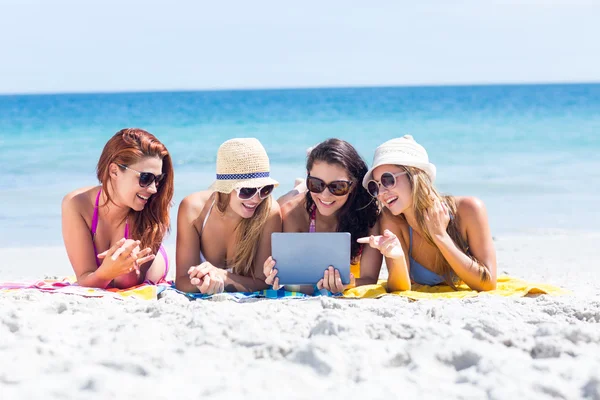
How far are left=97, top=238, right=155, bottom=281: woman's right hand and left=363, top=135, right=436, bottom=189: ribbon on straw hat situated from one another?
4.84 feet

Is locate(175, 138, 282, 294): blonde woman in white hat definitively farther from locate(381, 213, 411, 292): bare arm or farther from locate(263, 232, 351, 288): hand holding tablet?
locate(381, 213, 411, 292): bare arm

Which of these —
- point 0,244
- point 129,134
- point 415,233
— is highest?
point 129,134

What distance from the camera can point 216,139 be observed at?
2170 cm

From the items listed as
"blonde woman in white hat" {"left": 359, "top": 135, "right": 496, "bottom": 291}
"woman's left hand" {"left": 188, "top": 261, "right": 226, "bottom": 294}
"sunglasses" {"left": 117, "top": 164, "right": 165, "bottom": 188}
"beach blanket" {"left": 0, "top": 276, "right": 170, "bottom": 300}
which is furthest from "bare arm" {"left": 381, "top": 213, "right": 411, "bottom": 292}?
"sunglasses" {"left": 117, "top": 164, "right": 165, "bottom": 188}

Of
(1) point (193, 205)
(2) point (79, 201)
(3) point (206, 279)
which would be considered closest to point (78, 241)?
(2) point (79, 201)

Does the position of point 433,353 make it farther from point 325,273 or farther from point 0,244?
point 0,244

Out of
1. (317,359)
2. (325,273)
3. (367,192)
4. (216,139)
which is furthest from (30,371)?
(216,139)

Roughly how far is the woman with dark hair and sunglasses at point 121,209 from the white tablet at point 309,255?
798mm

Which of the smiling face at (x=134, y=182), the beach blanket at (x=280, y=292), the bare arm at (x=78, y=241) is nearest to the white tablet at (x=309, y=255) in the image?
the beach blanket at (x=280, y=292)

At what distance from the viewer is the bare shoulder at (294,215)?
479cm

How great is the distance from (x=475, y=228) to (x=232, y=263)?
1.60m

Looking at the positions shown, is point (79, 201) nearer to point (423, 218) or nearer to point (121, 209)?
point (121, 209)

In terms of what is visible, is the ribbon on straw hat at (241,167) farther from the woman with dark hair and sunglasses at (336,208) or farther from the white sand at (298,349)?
the white sand at (298,349)

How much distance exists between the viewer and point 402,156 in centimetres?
446
